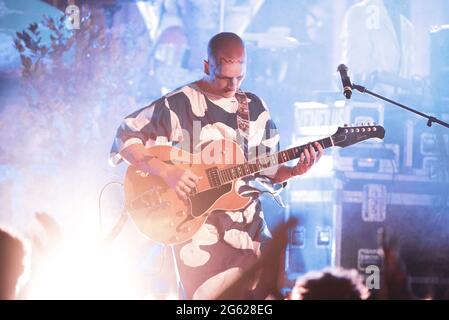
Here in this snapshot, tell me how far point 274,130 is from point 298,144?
0.80 feet

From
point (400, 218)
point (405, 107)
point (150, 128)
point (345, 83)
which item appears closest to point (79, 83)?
point (150, 128)

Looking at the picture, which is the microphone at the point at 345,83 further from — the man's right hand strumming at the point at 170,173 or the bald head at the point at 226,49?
the man's right hand strumming at the point at 170,173

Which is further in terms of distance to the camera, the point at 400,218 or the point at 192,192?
the point at 400,218

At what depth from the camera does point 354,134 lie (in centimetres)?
503

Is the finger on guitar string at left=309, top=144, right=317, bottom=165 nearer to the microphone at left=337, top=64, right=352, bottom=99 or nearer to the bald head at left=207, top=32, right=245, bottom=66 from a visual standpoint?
the microphone at left=337, top=64, right=352, bottom=99

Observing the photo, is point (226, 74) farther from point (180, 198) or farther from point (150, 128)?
point (180, 198)

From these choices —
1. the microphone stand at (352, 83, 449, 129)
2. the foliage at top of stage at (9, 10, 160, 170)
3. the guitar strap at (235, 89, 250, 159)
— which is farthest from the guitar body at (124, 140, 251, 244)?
the microphone stand at (352, 83, 449, 129)

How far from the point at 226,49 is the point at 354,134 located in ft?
3.65

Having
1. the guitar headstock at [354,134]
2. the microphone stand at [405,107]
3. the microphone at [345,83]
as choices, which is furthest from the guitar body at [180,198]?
the microphone stand at [405,107]

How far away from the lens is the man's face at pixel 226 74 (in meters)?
4.97

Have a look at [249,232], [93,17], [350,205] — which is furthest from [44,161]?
[350,205]

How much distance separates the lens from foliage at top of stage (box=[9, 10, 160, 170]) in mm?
5316

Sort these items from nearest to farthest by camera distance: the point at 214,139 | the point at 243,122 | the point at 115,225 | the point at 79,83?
the point at 214,139
the point at 243,122
the point at 115,225
the point at 79,83

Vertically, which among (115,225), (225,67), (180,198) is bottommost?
(115,225)
